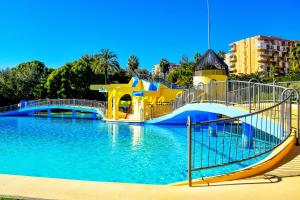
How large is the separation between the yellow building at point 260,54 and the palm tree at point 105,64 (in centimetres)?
4574

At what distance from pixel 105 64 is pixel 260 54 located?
169ft

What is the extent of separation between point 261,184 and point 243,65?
9682cm

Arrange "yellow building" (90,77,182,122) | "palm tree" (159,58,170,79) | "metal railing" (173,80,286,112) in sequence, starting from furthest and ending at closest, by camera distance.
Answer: "palm tree" (159,58,170,79) → "yellow building" (90,77,182,122) → "metal railing" (173,80,286,112)

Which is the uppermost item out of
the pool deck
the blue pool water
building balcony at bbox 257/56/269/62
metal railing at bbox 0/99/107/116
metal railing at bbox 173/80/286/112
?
building balcony at bbox 257/56/269/62

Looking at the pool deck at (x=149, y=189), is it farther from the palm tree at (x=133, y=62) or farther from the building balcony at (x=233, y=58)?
the building balcony at (x=233, y=58)

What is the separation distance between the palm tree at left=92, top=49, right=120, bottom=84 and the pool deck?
2004 inches

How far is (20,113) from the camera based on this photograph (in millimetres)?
46031

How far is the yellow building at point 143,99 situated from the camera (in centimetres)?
3238

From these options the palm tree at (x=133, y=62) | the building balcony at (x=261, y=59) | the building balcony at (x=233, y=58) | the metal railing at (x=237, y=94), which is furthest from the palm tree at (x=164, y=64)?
the metal railing at (x=237, y=94)

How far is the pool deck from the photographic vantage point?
4.55m

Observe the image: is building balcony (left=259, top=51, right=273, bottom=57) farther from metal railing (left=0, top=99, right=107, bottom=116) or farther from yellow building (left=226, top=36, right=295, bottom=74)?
metal railing (left=0, top=99, right=107, bottom=116)

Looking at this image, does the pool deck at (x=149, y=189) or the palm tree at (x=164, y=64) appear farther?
the palm tree at (x=164, y=64)

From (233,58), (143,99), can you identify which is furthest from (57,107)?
(233,58)

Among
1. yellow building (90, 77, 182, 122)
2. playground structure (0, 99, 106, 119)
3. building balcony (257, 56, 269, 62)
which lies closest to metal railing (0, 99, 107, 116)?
playground structure (0, 99, 106, 119)
